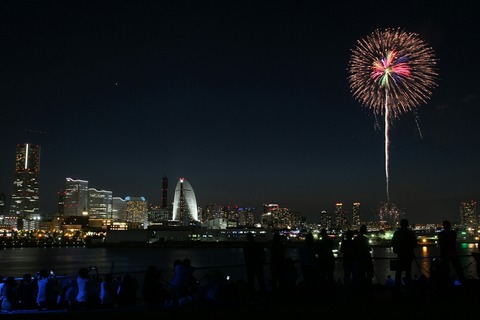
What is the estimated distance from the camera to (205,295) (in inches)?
410

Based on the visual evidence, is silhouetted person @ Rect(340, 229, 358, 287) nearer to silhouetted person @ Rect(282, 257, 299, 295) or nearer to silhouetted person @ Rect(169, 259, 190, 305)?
silhouetted person @ Rect(282, 257, 299, 295)

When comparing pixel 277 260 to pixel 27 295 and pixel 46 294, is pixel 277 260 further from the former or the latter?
pixel 27 295

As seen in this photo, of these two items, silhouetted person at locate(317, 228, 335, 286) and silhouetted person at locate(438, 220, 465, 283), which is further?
silhouetted person at locate(317, 228, 335, 286)

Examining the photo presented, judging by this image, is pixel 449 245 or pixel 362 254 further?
pixel 362 254

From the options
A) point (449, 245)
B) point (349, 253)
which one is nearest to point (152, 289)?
point (349, 253)

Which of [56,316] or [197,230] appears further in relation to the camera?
[197,230]

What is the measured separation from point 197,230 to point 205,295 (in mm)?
165792

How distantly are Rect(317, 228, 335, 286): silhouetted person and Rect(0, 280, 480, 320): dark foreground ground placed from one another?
41.2 inches

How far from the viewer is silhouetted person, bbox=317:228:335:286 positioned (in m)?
12.0

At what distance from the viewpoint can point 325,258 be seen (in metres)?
12.1

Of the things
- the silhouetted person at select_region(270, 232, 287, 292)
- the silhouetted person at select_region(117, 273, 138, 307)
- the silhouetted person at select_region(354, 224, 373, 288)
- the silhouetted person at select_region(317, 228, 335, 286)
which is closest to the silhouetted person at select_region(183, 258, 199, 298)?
the silhouetted person at select_region(270, 232, 287, 292)

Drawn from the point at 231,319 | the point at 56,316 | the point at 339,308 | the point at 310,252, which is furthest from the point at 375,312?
the point at 56,316

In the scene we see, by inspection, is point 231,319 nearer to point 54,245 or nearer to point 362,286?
point 362,286

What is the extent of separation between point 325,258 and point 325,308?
3.37m
